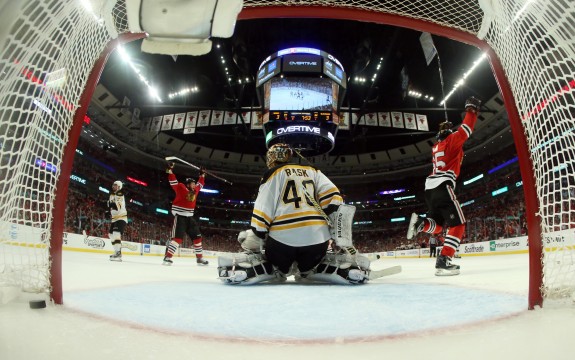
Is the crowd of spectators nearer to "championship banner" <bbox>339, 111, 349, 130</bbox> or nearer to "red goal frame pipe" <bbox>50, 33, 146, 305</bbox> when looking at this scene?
"championship banner" <bbox>339, 111, 349, 130</bbox>

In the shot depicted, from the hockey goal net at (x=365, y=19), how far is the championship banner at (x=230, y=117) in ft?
52.2

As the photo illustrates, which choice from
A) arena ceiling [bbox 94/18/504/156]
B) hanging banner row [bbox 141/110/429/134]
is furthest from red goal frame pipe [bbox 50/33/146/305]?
hanging banner row [bbox 141/110/429/134]

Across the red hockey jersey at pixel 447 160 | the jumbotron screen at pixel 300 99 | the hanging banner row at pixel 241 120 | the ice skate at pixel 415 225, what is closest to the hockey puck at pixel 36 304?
the red hockey jersey at pixel 447 160

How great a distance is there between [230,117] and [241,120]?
0.63 meters

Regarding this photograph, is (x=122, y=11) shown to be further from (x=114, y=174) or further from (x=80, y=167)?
(x=114, y=174)

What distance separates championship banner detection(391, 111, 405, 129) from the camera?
16214 millimetres

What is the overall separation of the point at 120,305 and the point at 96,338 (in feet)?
2.11

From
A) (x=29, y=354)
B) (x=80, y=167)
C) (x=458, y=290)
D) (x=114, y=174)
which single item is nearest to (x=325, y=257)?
(x=458, y=290)

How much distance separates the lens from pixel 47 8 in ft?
3.79

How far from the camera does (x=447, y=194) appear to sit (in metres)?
3.76

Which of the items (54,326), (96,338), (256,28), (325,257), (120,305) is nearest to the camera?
(96,338)

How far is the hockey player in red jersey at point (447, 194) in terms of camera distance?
3535 mm

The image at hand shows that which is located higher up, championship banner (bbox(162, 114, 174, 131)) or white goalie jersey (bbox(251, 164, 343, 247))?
championship banner (bbox(162, 114, 174, 131))

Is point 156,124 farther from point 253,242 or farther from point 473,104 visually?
point 473,104
